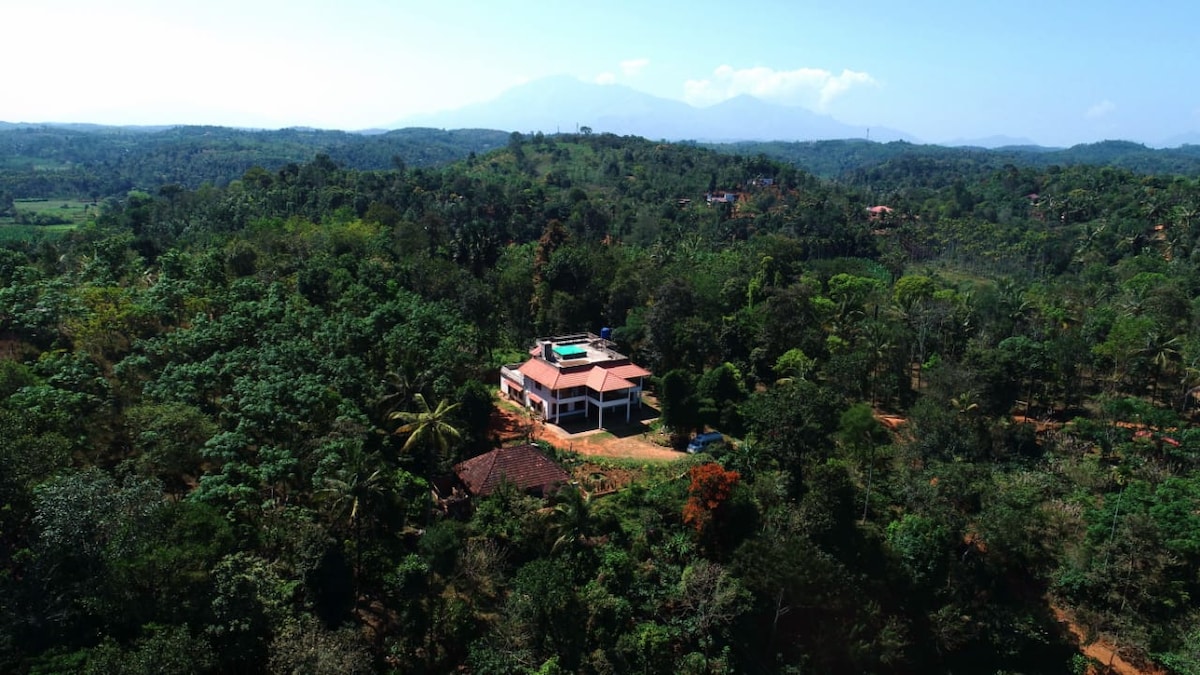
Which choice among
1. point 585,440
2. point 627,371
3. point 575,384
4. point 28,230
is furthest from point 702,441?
point 28,230

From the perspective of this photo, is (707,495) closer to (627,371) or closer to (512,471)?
(512,471)

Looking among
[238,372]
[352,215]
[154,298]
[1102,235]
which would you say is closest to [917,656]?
[238,372]

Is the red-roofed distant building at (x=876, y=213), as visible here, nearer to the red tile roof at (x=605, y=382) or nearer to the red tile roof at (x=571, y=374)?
the red tile roof at (x=571, y=374)

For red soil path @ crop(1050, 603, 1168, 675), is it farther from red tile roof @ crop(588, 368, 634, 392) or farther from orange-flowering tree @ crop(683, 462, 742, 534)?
red tile roof @ crop(588, 368, 634, 392)

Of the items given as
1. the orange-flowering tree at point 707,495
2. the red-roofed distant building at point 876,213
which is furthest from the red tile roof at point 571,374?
the red-roofed distant building at point 876,213

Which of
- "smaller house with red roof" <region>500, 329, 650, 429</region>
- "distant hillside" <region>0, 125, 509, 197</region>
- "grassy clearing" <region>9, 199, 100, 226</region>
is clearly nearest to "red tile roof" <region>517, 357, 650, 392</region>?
"smaller house with red roof" <region>500, 329, 650, 429</region>
